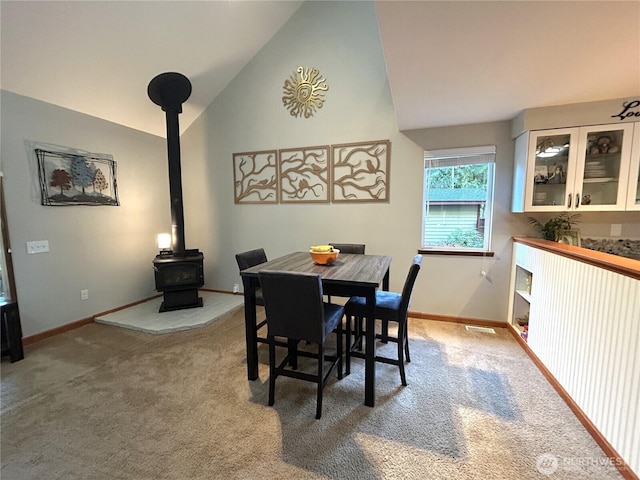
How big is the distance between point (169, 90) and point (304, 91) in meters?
1.71

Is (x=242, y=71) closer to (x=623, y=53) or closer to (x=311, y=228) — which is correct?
(x=311, y=228)

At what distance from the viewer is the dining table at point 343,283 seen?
6.28 feet

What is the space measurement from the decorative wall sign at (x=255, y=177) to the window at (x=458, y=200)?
6.90 ft

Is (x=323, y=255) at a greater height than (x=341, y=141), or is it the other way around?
(x=341, y=141)

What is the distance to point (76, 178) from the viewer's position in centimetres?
329

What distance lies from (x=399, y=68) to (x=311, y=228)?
2.24m

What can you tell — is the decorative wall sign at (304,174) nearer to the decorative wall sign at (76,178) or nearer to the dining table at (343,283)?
the dining table at (343,283)

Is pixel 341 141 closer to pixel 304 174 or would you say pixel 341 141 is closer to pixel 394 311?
pixel 304 174

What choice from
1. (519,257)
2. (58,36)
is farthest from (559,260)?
(58,36)

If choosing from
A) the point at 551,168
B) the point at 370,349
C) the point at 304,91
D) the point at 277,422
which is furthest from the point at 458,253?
the point at 304,91

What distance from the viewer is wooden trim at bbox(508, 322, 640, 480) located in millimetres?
1413

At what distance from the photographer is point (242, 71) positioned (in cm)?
405

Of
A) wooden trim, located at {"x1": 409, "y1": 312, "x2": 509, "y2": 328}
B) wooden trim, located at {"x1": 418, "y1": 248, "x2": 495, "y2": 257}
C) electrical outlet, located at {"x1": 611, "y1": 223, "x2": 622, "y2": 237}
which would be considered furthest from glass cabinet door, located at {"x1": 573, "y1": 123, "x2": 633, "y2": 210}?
wooden trim, located at {"x1": 409, "y1": 312, "x2": 509, "y2": 328}

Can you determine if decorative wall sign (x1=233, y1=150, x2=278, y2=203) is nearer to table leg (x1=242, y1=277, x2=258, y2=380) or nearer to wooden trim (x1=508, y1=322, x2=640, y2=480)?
table leg (x1=242, y1=277, x2=258, y2=380)
